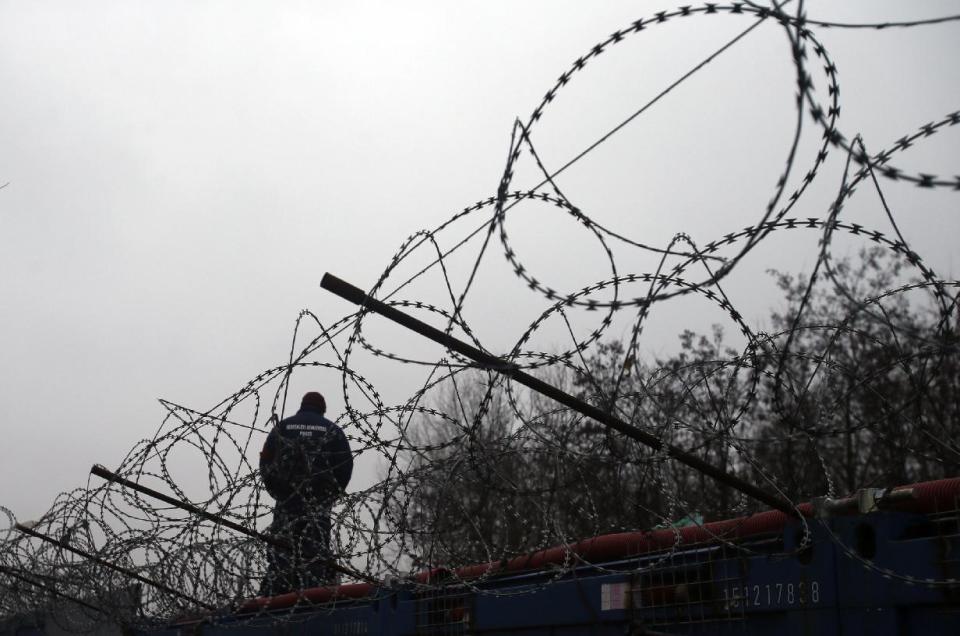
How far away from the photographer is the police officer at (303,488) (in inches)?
250

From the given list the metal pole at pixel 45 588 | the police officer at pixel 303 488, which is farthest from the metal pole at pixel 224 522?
the metal pole at pixel 45 588

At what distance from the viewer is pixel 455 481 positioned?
573 cm

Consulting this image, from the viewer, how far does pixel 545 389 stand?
4.41 metres

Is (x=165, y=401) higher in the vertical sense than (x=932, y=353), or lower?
higher

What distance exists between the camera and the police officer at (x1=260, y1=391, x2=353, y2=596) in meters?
6.36

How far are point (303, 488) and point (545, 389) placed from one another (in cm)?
370

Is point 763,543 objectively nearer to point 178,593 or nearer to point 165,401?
point 165,401

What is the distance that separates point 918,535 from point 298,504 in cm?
488

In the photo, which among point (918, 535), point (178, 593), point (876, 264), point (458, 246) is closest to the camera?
point (918, 535)

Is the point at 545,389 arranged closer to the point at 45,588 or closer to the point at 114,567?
the point at 114,567

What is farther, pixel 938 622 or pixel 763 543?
pixel 763 543

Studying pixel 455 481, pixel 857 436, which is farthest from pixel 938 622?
pixel 857 436

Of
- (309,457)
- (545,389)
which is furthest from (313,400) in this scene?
(545,389)

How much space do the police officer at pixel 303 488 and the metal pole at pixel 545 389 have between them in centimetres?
141
